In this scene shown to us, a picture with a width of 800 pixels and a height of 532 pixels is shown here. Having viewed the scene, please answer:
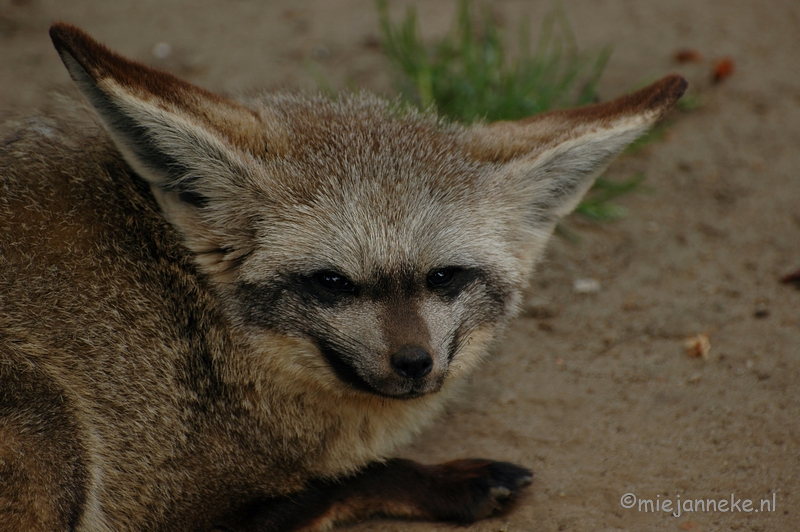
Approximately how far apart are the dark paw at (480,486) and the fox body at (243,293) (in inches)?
0.5

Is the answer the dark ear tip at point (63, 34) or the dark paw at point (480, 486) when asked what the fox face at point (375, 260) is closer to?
the dark paw at point (480, 486)

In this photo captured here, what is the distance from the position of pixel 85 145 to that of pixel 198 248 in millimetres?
965

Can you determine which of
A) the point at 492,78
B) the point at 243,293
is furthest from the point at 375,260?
the point at 492,78

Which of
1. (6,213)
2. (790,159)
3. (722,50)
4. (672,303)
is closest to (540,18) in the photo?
(722,50)

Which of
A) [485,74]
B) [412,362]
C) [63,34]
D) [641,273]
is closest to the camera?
[63,34]

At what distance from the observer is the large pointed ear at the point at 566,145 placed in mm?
4289

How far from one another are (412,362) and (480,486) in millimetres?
1180

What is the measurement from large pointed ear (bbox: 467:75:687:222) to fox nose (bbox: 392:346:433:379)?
1178 mm

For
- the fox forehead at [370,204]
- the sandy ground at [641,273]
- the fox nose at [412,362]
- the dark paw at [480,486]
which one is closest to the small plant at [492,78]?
the sandy ground at [641,273]

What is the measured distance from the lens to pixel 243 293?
4.10 meters

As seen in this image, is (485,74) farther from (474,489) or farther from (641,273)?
(474,489)

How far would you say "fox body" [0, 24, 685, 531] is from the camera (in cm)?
383

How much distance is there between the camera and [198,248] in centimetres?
413

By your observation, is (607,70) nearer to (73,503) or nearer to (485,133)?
(485,133)
